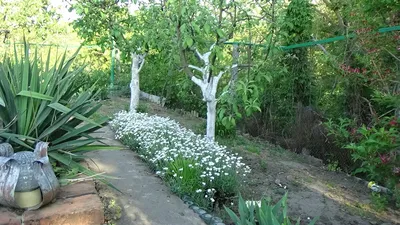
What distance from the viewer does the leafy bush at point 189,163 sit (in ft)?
12.6

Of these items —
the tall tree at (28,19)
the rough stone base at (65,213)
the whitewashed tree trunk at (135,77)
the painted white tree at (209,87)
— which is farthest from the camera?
the tall tree at (28,19)

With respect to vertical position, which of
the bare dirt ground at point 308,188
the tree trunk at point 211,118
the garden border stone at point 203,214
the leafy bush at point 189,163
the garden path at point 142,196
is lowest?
the bare dirt ground at point 308,188

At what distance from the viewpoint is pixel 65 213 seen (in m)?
2.72

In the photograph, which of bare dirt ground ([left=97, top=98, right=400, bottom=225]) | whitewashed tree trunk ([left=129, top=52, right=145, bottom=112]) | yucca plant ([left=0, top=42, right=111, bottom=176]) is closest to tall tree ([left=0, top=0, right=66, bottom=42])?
→ whitewashed tree trunk ([left=129, top=52, right=145, bottom=112])

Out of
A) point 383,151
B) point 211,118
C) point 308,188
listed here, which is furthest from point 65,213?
point 211,118

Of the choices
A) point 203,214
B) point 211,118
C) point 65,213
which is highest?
point 211,118

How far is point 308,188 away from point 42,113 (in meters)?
3.18

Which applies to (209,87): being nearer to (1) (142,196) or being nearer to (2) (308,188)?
(2) (308,188)

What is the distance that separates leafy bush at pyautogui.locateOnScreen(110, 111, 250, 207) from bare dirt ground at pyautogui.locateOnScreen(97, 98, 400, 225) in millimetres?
352

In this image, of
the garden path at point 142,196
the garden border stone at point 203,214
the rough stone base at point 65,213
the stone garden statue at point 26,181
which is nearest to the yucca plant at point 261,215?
the garden border stone at point 203,214

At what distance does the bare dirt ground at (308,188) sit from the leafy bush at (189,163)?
352 millimetres

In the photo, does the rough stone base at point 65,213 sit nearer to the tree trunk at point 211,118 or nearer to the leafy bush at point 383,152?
the leafy bush at point 383,152

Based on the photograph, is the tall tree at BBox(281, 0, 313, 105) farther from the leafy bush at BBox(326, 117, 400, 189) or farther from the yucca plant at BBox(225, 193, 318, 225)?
the yucca plant at BBox(225, 193, 318, 225)

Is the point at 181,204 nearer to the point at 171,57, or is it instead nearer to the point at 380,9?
the point at 171,57
